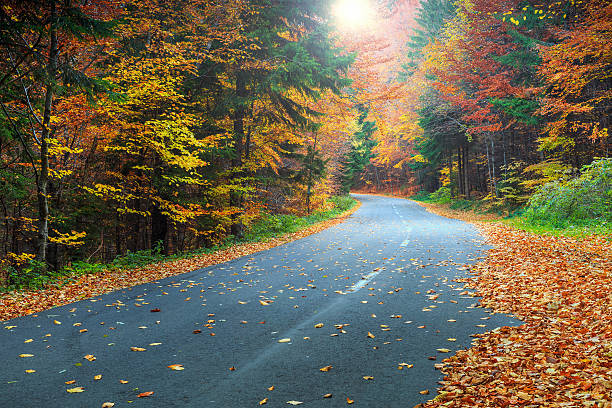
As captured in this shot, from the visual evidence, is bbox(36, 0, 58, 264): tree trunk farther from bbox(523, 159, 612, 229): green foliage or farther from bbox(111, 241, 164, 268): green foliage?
bbox(523, 159, 612, 229): green foliage

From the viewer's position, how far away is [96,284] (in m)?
7.87

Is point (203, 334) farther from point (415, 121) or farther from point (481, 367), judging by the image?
point (415, 121)

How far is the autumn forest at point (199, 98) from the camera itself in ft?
27.5

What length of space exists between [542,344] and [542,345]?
1.3 inches

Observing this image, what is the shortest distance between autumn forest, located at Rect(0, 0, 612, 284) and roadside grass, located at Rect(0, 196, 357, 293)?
0.31 m

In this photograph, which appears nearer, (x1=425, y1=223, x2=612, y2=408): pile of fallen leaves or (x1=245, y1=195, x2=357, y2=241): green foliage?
(x1=425, y1=223, x2=612, y2=408): pile of fallen leaves

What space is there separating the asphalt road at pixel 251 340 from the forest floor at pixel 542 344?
25cm

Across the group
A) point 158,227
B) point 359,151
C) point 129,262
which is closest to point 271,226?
point 158,227

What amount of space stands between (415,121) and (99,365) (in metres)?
28.3

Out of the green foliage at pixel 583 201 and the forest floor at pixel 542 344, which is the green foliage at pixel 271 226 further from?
the green foliage at pixel 583 201

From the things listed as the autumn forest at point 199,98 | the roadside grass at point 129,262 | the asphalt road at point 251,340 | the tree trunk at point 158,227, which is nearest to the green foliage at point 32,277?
the roadside grass at point 129,262

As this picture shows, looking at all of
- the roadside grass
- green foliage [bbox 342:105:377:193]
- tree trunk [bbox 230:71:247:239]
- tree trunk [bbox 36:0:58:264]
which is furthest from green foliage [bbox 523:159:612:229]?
green foliage [bbox 342:105:377:193]

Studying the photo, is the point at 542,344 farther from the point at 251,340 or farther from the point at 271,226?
the point at 271,226

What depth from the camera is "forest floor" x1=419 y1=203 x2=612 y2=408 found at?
2.90 metres
